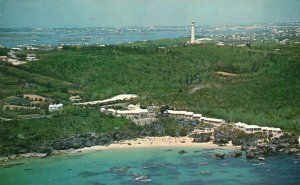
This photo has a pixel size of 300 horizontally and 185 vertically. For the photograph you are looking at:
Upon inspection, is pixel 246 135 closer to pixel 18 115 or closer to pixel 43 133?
pixel 43 133

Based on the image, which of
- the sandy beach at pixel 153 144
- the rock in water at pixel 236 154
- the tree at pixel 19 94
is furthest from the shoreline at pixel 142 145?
the tree at pixel 19 94

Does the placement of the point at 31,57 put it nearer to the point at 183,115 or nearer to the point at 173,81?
the point at 173,81

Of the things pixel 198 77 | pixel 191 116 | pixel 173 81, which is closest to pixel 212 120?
pixel 191 116

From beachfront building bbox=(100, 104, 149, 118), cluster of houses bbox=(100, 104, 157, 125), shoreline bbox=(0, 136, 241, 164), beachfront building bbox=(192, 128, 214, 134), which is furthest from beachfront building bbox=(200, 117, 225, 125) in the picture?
beachfront building bbox=(100, 104, 149, 118)

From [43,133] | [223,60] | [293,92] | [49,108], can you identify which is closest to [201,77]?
[223,60]

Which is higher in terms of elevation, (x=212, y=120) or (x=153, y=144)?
(x=212, y=120)

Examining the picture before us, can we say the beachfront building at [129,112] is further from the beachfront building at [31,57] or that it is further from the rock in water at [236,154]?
the beachfront building at [31,57]

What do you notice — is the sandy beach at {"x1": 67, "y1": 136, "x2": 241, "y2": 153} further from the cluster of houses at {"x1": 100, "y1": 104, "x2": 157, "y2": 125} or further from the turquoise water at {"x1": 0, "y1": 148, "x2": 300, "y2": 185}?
the cluster of houses at {"x1": 100, "y1": 104, "x2": 157, "y2": 125}
